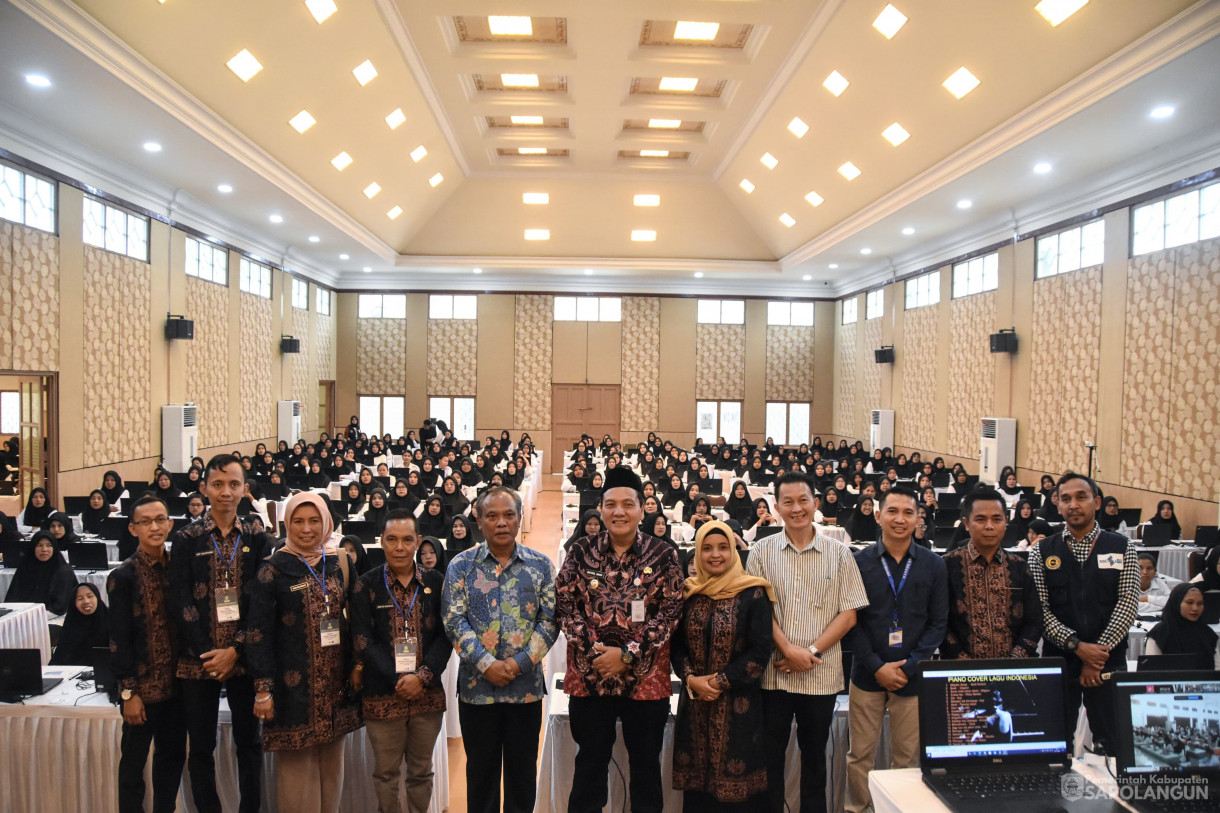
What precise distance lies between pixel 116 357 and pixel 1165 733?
43.6 ft

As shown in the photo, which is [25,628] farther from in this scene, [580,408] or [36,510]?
[580,408]

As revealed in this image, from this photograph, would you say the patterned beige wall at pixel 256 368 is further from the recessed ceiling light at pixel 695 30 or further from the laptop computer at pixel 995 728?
the laptop computer at pixel 995 728

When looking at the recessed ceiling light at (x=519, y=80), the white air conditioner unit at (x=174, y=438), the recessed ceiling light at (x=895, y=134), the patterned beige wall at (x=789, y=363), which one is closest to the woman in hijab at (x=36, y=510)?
the white air conditioner unit at (x=174, y=438)

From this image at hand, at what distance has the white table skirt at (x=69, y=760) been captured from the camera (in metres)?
3.47

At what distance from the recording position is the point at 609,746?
116 inches

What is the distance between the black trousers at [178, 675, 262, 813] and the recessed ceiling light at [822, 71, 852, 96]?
10.8m

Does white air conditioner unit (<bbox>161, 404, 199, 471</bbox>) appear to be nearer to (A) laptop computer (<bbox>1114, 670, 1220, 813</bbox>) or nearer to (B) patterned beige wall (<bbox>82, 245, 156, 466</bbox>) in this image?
(B) patterned beige wall (<bbox>82, 245, 156, 466</bbox>)

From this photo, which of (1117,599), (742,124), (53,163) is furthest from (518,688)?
(742,124)

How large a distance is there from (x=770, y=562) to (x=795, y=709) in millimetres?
636

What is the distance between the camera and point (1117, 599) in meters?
3.38

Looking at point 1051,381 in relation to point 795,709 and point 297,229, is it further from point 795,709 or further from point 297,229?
point 297,229

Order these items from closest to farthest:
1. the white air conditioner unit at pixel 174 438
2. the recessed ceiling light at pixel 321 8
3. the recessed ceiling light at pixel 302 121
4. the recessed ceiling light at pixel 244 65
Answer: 1. the recessed ceiling light at pixel 321 8
2. the recessed ceiling light at pixel 244 65
3. the recessed ceiling light at pixel 302 121
4. the white air conditioner unit at pixel 174 438

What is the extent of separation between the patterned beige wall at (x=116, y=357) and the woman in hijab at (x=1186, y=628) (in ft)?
41.8

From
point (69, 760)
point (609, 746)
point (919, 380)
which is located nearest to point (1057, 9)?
point (609, 746)
